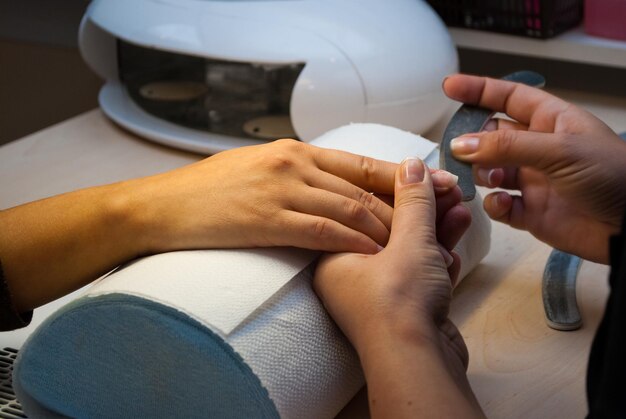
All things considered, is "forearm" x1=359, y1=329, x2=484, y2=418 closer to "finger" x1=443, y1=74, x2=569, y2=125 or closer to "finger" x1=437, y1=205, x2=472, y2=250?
"finger" x1=437, y1=205, x2=472, y2=250

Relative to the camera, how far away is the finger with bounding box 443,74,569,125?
0.80 meters

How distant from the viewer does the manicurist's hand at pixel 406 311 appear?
543 mm

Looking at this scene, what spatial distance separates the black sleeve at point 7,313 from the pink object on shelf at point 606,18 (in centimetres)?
99

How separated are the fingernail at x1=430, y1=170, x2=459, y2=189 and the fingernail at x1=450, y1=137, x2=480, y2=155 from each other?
0.08ft

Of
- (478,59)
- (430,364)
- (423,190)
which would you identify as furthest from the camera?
(478,59)

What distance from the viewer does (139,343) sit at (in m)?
0.59

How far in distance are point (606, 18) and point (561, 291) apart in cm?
68

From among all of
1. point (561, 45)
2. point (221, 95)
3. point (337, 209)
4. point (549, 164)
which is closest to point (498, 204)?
point (549, 164)

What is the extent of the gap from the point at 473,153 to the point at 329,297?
180 mm

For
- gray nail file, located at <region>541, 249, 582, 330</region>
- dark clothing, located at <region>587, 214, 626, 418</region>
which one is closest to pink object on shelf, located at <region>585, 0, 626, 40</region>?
gray nail file, located at <region>541, 249, 582, 330</region>

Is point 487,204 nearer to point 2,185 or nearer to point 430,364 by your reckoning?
point 430,364

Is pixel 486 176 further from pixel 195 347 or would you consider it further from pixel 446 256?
pixel 195 347

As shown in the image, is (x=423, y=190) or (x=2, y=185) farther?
(x=2, y=185)

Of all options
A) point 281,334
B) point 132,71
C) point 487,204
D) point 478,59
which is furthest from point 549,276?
point 478,59
